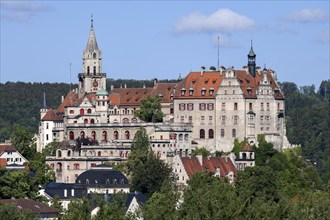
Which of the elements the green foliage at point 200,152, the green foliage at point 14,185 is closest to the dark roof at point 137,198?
the green foliage at point 14,185

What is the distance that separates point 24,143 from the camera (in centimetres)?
15188

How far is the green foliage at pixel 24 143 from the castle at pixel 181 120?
2.90m

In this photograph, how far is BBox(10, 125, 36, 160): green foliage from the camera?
15088 centimetres

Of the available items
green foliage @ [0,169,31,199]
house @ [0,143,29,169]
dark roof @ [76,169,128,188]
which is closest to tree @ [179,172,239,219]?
green foliage @ [0,169,31,199]

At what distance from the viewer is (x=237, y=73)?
6014 inches

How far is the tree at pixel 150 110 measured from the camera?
15112 cm

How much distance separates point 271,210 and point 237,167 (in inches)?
2183

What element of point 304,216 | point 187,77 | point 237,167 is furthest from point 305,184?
point 304,216

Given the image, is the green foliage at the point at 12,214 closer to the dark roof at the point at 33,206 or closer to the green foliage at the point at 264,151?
the dark roof at the point at 33,206

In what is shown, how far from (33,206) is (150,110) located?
1450 inches

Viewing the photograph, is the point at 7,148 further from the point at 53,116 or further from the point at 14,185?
the point at 14,185

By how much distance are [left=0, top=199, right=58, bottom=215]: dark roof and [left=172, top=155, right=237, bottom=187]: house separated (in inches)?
813

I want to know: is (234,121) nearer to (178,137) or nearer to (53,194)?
(178,137)

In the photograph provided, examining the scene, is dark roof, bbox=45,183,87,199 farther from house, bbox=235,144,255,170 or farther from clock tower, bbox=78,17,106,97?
clock tower, bbox=78,17,106,97
